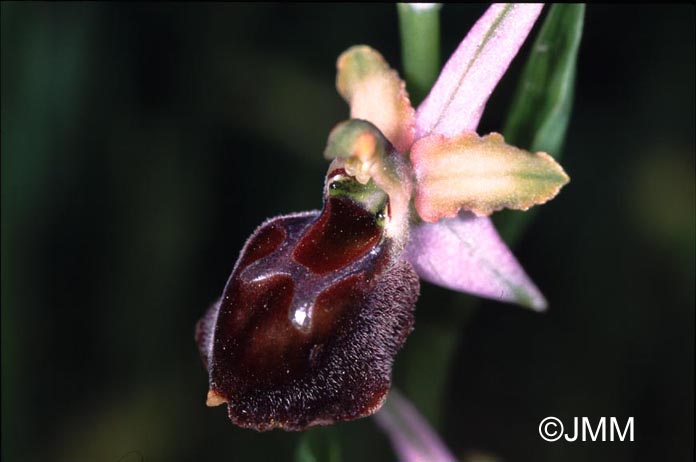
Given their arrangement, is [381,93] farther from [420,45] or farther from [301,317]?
[301,317]

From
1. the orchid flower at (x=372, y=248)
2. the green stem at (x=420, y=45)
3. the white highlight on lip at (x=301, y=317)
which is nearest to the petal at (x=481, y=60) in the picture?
the orchid flower at (x=372, y=248)

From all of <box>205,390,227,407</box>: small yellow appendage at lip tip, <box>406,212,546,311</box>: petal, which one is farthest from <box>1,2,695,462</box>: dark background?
<box>205,390,227,407</box>: small yellow appendage at lip tip

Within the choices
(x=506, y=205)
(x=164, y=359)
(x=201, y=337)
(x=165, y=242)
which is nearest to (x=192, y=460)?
(x=164, y=359)

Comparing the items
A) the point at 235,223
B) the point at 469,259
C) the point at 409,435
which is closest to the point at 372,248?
the point at 469,259

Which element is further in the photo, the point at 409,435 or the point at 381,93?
the point at 409,435

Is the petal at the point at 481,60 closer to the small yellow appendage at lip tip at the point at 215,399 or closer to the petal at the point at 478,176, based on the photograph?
the petal at the point at 478,176

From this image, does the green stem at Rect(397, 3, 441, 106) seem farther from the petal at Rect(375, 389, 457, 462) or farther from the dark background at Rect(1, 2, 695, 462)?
the dark background at Rect(1, 2, 695, 462)

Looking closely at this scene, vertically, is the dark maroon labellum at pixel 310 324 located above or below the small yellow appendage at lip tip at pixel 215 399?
above
